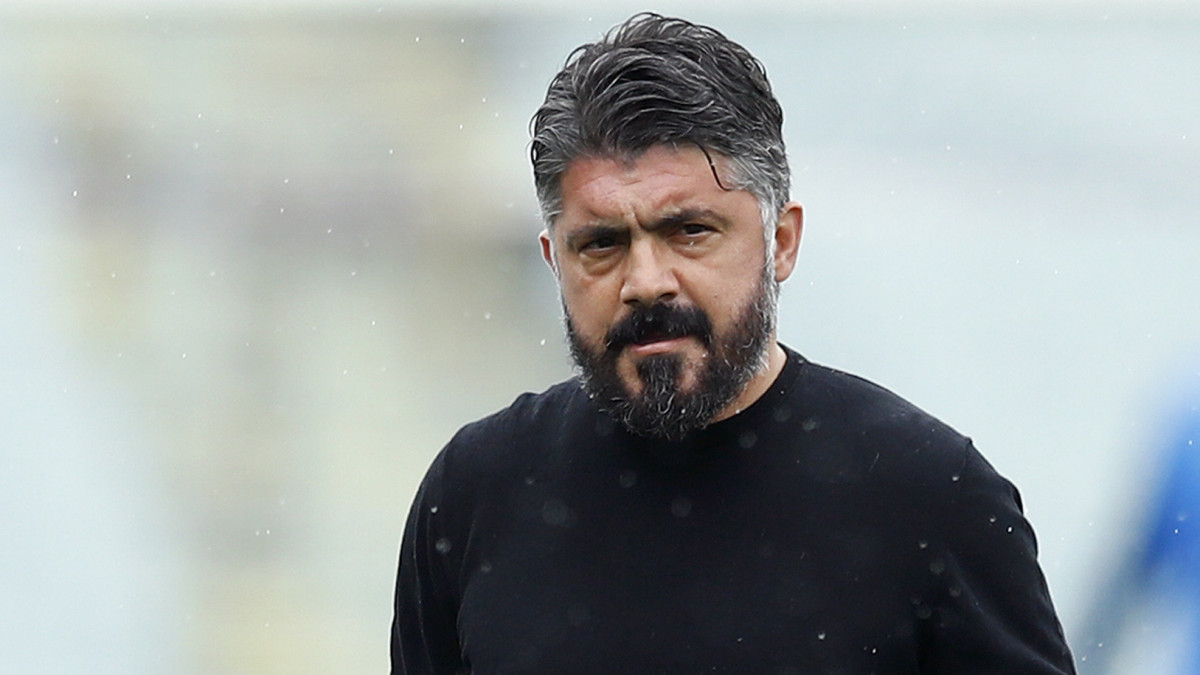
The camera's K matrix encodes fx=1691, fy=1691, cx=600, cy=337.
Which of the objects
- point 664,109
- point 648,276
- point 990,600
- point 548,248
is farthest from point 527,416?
point 990,600

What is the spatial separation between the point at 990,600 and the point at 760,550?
22 centimetres

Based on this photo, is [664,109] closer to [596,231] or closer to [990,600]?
[596,231]

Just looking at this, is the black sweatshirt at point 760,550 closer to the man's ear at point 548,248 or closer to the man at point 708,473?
the man at point 708,473

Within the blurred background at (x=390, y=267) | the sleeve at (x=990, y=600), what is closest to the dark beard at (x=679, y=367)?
the sleeve at (x=990, y=600)

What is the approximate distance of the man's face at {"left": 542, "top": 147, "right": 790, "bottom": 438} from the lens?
1673 mm

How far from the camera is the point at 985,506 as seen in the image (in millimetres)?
1620

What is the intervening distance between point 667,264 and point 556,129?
0.65 ft

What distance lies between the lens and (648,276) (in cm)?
166

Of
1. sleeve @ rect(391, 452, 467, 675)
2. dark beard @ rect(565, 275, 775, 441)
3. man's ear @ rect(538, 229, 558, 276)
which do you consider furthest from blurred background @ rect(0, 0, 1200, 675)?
dark beard @ rect(565, 275, 775, 441)

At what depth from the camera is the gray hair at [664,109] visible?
66.4 inches

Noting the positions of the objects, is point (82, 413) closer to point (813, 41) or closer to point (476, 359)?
point (476, 359)

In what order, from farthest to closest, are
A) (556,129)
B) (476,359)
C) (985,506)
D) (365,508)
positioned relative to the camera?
(476,359)
(365,508)
(556,129)
(985,506)

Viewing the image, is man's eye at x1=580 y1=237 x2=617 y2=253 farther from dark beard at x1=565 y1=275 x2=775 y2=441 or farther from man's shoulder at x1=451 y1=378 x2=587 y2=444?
man's shoulder at x1=451 y1=378 x2=587 y2=444

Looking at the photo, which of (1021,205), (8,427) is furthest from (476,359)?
(1021,205)
